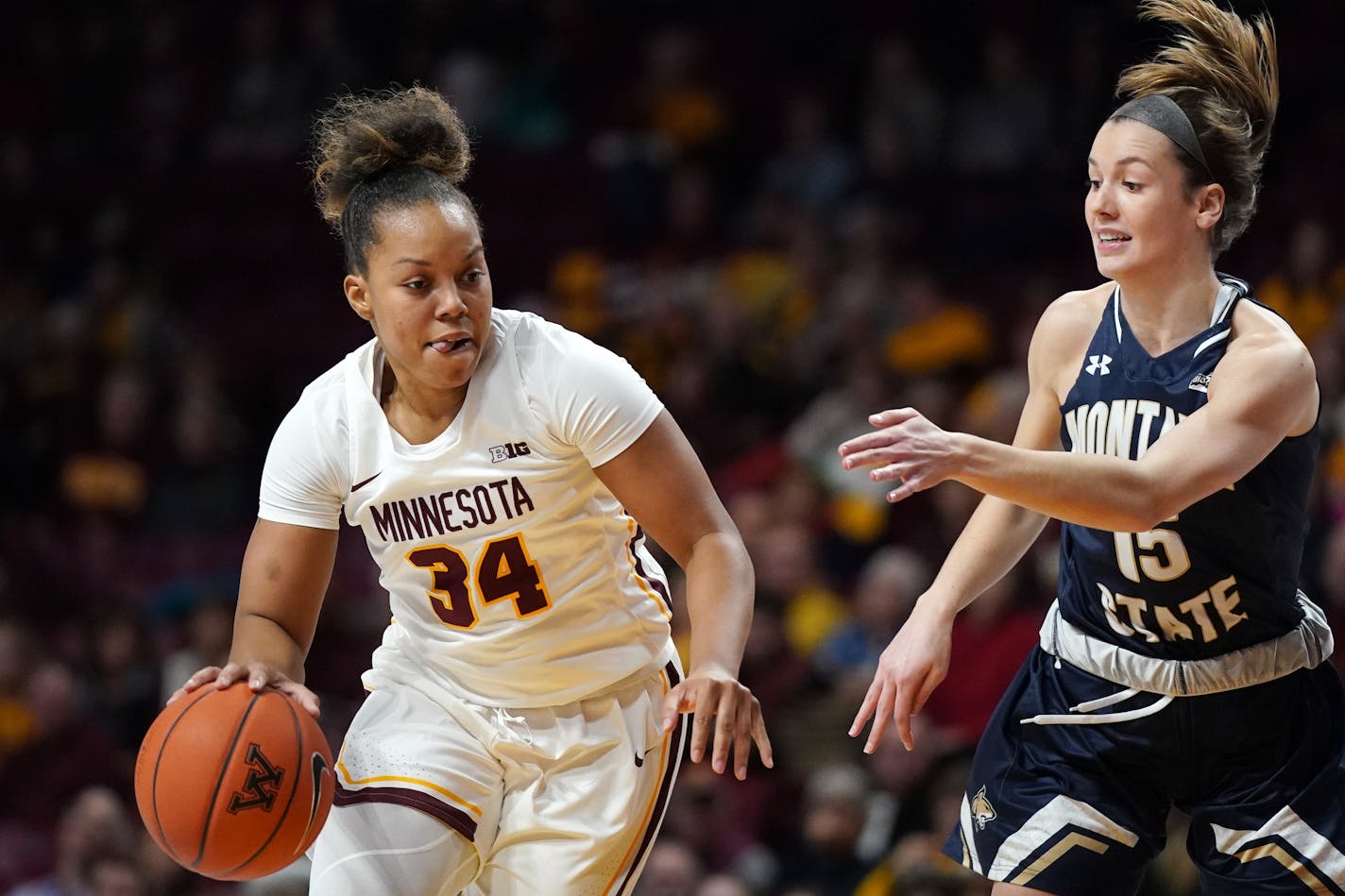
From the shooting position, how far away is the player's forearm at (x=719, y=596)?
3336mm

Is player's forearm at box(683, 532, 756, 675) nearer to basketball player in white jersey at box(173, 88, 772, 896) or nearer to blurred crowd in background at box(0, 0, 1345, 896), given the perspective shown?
basketball player in white jersey at box(173, 88, 772, 896)

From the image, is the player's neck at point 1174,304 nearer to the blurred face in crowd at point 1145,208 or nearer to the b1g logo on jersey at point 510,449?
the blurred face in crowd at point 1145,208

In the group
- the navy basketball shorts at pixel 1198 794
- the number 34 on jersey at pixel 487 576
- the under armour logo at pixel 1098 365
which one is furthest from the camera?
the number 34 on jersey at pixel 487 576

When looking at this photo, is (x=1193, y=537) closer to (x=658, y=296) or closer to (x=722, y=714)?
(x=722, y=714)

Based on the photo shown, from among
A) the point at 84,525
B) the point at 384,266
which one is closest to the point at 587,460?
the point at 384,266

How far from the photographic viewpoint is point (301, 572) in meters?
3.60

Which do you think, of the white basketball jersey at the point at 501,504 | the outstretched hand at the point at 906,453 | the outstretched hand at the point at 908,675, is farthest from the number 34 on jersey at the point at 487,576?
the outstretched hand at the point at 906,453

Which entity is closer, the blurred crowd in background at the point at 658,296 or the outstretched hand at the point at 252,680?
the outstretched hand at the point at 252,680

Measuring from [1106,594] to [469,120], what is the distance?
327 inches

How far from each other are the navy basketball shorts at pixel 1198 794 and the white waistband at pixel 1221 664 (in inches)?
1.0

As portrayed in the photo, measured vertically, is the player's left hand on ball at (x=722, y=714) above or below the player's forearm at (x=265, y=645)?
below

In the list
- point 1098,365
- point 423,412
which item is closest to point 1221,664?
point 1098,365

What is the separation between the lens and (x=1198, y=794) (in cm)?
336

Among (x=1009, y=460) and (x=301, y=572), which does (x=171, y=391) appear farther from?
(x=1009, y=460)
